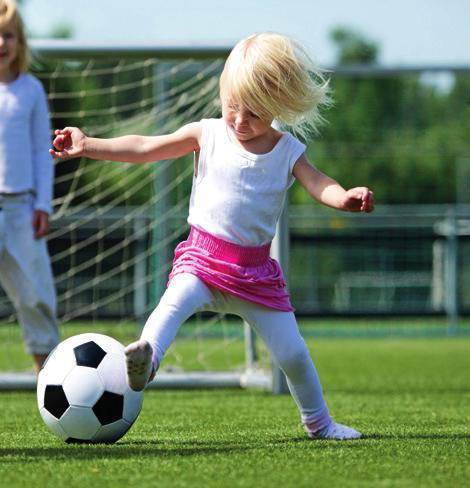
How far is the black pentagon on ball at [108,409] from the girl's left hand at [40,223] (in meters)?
1.69

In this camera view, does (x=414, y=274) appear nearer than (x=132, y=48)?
No

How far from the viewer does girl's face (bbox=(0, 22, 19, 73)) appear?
4.79m

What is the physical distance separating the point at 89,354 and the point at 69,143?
648 millimetres

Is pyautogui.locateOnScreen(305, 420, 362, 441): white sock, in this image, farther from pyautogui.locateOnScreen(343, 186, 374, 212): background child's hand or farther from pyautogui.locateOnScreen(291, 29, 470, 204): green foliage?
pyautogui.locateOnScreen(291, 29, 470, 204): green foliage

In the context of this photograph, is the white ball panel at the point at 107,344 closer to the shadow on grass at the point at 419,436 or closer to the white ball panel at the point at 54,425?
the white ball panel at the point at 54,425

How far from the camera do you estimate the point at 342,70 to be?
615cm

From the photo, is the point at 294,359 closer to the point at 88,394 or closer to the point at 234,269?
the point at 234,269

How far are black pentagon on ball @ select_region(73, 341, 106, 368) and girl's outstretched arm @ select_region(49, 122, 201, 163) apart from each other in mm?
578

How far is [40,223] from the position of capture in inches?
193

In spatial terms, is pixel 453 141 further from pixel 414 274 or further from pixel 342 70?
pixel 342 70

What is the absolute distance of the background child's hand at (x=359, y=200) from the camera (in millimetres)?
3135

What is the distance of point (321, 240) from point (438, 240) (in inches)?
58.1

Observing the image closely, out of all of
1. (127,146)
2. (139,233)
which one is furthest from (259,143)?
(139,233)

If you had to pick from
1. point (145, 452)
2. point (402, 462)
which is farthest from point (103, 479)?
point (402, 462)
